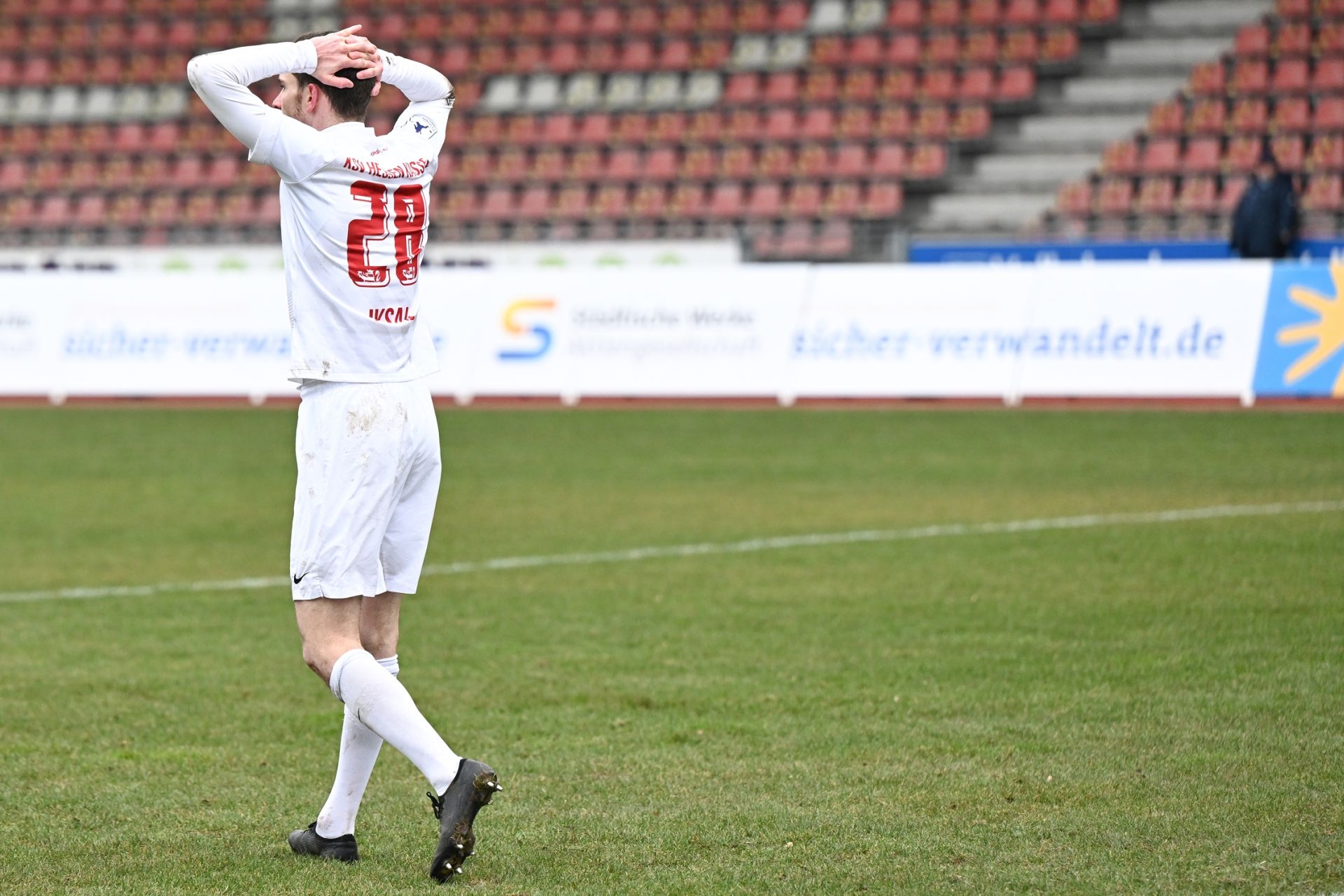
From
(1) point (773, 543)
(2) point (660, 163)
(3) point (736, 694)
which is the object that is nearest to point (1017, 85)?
(2) point (660, 163)

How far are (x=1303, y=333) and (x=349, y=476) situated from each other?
15.5 m

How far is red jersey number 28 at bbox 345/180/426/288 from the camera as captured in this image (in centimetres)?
484

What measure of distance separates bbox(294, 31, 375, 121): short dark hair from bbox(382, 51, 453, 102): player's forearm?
206mm

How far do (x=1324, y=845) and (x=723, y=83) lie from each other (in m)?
29.0

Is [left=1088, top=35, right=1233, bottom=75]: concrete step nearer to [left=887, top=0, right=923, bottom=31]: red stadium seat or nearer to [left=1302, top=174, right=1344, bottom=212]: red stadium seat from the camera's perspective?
[left=887, top=0, right=923, bottom=31]: red stadium seat

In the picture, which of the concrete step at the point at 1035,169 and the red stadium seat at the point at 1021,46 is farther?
the red stadium seat at the point at 1021,46

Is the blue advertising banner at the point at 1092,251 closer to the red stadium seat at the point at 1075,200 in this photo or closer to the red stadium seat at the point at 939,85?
the red stadium seat at the point at 1075,200

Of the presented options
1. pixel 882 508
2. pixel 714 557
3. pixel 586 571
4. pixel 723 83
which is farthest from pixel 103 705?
pixel 723 83

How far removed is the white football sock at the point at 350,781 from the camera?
195 inches

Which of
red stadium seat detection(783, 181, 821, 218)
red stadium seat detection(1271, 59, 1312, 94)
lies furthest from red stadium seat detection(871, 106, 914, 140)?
red stadium seat detection(1271, 59, 1312, 94)

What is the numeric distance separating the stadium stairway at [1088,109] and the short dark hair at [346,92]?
2422cm

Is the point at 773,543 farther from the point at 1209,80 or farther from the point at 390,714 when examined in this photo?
the point at 1209,80

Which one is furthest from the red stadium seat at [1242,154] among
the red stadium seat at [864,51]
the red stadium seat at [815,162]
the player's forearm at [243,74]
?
the player's forearm at [243,74]

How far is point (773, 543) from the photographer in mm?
11141
